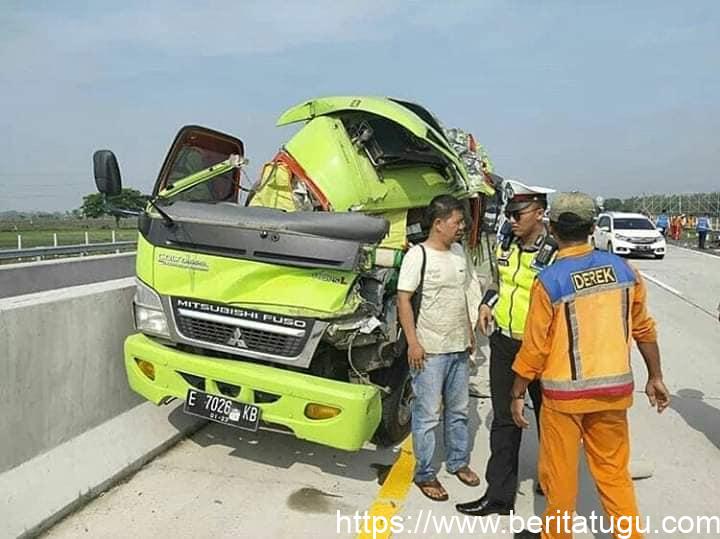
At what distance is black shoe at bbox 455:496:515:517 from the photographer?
3.93 m

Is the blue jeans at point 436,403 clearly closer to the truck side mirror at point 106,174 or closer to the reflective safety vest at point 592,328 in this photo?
the reflective safety vest at point 592,328

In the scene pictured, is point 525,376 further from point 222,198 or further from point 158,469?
point 222,198

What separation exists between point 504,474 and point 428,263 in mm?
1343

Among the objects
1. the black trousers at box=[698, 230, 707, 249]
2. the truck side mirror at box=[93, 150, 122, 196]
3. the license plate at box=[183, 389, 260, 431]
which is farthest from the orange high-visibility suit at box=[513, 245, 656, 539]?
the black trousers at box=[698, 230, 707, 249]

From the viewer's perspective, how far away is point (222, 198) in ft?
18.1

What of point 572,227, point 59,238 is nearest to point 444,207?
point 572,227

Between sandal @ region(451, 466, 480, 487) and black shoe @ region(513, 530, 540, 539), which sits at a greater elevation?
sandal @ region(451, 466, 480, 487)

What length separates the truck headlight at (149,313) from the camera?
4.48 metres

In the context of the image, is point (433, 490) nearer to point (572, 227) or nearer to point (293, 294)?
point (293, 294)

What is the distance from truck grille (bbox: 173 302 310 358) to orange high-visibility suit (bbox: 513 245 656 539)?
1.55 meters

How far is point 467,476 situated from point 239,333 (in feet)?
5.82

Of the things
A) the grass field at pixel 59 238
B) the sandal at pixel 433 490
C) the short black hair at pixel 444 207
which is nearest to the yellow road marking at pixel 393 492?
the sandal at pixel 433 490

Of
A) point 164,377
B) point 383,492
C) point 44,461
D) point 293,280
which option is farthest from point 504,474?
point 44,461

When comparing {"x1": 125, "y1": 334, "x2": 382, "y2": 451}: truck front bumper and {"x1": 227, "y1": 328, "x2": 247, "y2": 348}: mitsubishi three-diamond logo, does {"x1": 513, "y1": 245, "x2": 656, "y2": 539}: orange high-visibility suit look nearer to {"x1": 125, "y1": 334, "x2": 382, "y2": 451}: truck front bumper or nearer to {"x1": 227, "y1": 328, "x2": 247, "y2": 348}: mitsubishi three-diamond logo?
{"x1": 125, "y1": 334, "x2": 382, "y2": 451}: truck front bumper
